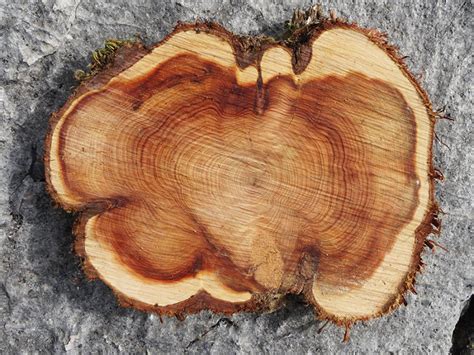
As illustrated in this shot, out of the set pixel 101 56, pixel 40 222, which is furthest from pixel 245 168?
pixel 40 222

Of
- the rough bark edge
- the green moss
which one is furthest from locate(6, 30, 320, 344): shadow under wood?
the rough bark edge

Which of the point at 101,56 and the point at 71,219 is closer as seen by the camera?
the point at 101,56

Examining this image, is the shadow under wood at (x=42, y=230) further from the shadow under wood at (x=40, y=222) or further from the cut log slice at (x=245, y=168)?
the cut log slice at (x=245, y=168)

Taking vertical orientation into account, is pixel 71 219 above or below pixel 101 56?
below

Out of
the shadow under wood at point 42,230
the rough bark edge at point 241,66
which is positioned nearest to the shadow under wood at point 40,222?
the shadow under wood at point 42,230

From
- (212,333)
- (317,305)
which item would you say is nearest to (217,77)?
(317,305)

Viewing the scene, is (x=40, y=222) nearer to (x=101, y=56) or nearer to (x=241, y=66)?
(x=101, y=56)

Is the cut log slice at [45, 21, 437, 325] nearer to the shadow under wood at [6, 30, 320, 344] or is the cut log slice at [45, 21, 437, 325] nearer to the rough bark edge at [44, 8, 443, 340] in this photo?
the rough bark edge at [44, 8, 443, 340]
